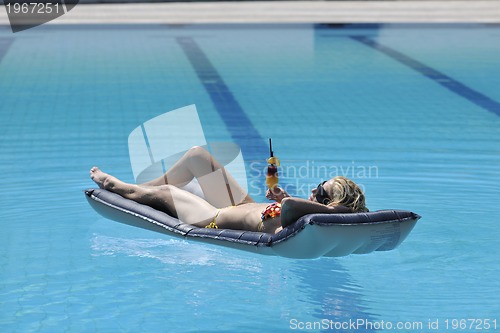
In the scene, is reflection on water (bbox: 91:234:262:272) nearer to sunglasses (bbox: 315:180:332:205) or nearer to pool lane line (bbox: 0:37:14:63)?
sunglasses (bbox: 315:180:332:205)

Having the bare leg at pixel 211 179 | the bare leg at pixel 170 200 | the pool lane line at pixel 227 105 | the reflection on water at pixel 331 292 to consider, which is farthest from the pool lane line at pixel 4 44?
the reflection on water at pixel 331 292

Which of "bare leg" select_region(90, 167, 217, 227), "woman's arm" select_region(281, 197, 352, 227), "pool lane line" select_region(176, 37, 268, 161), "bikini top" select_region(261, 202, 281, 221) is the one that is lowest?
"pool lane line" select_region(176, 37, 268, 161)

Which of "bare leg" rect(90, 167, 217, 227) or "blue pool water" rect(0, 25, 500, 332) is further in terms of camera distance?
"bare leg" rect(90, 167, 217, 227)

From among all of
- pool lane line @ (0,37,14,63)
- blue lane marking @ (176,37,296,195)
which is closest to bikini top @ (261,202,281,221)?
blue lane marking @ (176,37,296,195)

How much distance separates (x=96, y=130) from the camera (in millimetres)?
7398

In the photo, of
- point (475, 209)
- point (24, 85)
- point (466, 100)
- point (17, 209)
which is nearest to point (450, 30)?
point (466, 100)

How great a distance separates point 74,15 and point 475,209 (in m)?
8.38

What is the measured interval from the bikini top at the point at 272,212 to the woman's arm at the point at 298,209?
0.20 metres

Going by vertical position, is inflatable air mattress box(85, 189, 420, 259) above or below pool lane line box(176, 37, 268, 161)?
above

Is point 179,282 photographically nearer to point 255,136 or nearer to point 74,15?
point 255,136

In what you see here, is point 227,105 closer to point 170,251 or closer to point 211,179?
point 211,179

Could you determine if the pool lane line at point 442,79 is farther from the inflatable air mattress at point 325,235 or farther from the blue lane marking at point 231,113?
the inflatable air mattress at point 325,235

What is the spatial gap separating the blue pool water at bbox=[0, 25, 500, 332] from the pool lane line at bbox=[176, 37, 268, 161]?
0.07 ft

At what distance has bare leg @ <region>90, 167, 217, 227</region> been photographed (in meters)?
4.90
